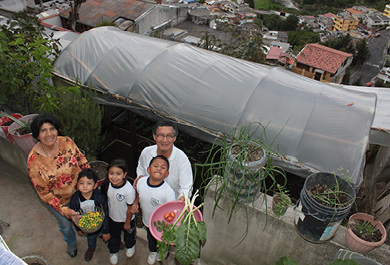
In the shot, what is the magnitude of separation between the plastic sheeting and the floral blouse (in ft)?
5.41

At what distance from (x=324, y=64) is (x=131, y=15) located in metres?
23.1

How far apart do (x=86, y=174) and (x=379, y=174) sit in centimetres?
422

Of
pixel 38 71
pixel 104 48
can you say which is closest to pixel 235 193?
pixel 38 71

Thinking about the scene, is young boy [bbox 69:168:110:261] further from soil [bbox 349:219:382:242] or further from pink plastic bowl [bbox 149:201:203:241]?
soil [bbox 349:219:382:242]

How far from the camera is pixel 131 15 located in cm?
1711

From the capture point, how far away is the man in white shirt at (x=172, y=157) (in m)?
2.38

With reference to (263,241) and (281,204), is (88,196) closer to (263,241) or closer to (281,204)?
(263,241)

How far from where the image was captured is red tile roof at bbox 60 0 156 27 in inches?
681

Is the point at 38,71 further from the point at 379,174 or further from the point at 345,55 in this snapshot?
the point at 345,55

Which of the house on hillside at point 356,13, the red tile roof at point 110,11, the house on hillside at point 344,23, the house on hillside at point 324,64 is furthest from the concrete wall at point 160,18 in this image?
the house on hillside at point 356,13

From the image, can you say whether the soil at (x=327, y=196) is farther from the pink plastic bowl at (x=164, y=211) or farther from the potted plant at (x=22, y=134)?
the potted plant at (x=22, y=134)

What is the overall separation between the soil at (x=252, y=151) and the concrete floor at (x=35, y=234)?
4.75 feet

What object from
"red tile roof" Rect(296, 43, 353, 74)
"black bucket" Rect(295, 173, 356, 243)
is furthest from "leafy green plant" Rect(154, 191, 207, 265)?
"red tile roof" Rect(296, 43, 353, 74)

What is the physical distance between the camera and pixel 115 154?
5.13m
